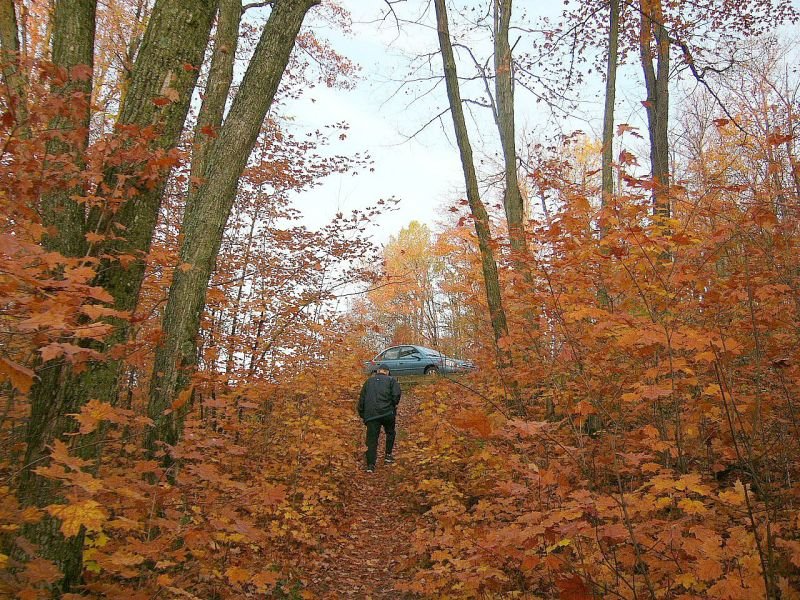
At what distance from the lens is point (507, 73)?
992 cm

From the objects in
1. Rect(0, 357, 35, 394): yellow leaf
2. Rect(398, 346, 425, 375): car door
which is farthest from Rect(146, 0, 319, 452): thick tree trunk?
Rect(398, 346, 425, 375): car door

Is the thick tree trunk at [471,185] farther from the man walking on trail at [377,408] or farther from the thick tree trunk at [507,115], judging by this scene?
the man walking on trail at [377,408]

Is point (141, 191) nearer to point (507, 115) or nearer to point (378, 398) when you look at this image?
point (378, 398)

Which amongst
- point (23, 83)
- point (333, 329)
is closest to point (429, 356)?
point (333, 329)

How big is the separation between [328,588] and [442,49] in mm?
8354

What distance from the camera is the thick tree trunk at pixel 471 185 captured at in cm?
769

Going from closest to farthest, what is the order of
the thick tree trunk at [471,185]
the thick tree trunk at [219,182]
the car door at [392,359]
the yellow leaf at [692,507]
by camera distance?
the yellow leaf at [692,507] < the thick tree trunk at [219,182] < the thick tree trunk at [471,185] < the car door at [392,359]

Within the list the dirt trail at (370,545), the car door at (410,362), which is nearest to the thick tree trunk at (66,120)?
the dirt trail at (370,545)

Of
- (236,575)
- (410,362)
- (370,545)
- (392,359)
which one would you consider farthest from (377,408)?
(392,359)

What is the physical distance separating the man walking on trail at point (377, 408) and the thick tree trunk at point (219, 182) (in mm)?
4323

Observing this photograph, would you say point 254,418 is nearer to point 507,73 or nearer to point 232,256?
point 232,256

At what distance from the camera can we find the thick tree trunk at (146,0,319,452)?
4.56 meters

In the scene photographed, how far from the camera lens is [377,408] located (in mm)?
8469

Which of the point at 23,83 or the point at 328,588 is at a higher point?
the point at 23,83
